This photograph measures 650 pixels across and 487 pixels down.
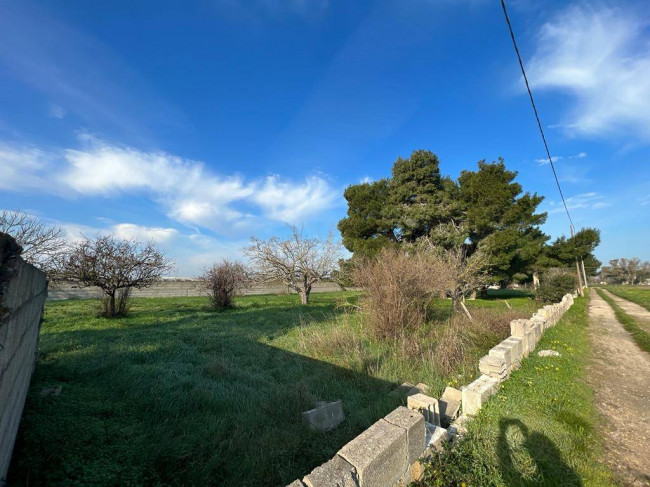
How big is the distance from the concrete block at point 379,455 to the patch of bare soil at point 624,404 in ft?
7.13

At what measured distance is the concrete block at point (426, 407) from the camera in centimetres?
311

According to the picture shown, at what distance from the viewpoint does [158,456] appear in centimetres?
257

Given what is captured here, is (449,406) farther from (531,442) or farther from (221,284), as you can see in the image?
(221,284)

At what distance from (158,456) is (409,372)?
3839 millimetres

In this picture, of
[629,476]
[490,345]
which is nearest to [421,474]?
[629,476]

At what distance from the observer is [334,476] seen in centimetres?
174

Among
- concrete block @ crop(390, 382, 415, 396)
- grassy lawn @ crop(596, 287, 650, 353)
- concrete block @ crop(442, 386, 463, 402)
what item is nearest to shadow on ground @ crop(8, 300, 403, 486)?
concrete block @ crop(390, 382, 415, 396)

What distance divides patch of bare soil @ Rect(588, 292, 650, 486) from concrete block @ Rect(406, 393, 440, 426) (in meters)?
1.56

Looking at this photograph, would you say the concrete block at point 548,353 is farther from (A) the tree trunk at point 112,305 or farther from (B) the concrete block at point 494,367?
(A) the tree trunk at point 112,305

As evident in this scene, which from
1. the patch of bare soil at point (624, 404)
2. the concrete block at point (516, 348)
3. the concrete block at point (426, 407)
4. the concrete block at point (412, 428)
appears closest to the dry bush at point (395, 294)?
the concrete block at point (516, 348)

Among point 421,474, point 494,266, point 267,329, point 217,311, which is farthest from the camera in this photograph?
point 494,266

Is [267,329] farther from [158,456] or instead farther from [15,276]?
[15,276]

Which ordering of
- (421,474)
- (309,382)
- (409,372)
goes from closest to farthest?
(421,474)
(309,382)
(409,372)

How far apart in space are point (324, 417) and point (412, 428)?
1.37 m
